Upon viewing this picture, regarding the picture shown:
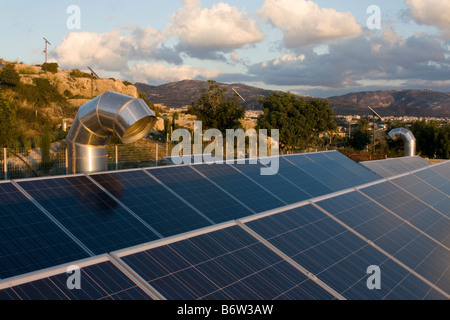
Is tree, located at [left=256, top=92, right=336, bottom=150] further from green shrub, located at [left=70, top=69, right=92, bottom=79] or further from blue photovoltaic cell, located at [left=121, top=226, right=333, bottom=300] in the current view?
green shrub, located at [left=70, top=69, right=92, bottom=79]

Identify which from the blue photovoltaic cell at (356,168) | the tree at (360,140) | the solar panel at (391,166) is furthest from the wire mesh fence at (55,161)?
the tree at (360,140)

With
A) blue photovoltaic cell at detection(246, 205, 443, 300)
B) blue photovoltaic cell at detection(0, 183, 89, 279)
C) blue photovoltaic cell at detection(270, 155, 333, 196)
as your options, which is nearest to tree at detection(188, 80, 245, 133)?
blue photovoltaic cell at detection(270, 155, 333, 196)

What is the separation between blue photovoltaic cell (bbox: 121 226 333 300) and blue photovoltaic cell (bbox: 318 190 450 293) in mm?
2973

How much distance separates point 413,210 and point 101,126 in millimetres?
9829

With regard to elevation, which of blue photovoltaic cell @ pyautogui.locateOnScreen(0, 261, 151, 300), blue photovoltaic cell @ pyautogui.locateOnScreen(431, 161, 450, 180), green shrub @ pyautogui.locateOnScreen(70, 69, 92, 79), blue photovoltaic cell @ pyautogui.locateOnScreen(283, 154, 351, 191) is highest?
green shrub @ pyautogui.locateOnScreen(70, 69, 92, 79)

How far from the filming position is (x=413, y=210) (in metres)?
12.2

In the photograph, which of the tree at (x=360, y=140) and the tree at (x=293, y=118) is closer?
the tree at (x=293, y=118)

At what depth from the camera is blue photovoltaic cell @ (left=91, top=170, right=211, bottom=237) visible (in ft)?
35.3

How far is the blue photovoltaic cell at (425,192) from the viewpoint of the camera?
46.0 feet

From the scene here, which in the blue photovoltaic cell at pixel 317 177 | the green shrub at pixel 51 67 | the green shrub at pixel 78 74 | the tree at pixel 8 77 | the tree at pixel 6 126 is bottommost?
the blue photovoltaic cell at pixel 317 177

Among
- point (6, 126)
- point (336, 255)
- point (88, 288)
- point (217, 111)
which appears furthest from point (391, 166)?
point (6, 126)

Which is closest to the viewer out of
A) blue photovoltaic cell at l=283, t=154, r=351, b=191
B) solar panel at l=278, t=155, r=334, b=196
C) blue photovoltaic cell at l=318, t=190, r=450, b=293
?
blue photovoltaic cell at l=318, t=190, r=450, b=293

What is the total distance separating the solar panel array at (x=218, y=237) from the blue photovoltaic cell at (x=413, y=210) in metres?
0.06

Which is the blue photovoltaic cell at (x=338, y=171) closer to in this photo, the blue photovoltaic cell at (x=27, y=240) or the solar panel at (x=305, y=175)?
the solar panel at (x=305, y=175)
